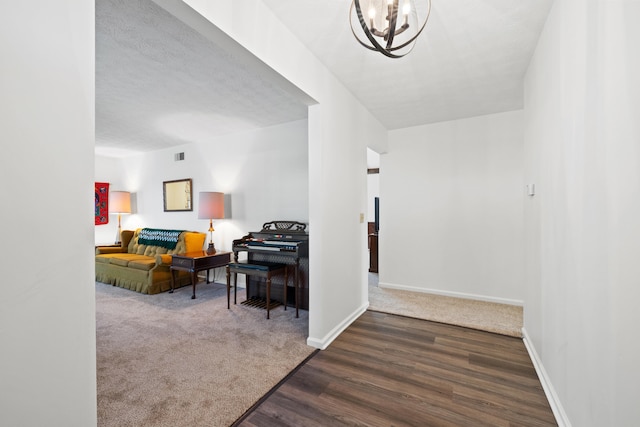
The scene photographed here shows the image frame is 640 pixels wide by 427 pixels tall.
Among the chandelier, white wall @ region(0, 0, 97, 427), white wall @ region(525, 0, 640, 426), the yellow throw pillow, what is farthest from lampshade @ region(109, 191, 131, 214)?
white wall @ region(525, 0, 640, 426)

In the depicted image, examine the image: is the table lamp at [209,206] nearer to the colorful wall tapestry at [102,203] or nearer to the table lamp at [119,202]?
the table lamp at [119,202]

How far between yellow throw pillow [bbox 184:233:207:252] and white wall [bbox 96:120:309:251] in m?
0.30

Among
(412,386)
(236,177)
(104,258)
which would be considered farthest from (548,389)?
(104,258)

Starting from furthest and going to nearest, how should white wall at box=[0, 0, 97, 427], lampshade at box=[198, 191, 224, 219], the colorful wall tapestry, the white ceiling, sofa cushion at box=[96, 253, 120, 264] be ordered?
the colorful wall tapestry, sofa cushion at box=[96, 253, 120, 264], lampshade at box=[198, 191, 224, 219], the white ceiling, white wall at box=[0, 0, 97, 427]

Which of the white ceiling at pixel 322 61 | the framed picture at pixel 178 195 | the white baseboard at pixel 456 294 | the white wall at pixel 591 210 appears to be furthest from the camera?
the framed picture at pixel 178 195

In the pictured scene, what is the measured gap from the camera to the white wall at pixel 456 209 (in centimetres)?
358

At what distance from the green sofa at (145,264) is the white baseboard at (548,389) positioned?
14.6 ft

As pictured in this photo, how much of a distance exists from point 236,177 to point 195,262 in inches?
60.9

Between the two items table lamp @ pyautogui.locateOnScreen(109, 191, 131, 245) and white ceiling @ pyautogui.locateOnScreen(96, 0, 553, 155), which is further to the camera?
table lamp @ pyautogui.locateOnScreen(109, 191, 131, 245)

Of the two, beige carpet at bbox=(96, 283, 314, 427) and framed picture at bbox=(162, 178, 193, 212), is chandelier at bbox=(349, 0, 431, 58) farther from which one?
framed picture at bbox=(162, 178, 193, 212)

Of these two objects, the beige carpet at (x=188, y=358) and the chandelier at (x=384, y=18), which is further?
the beige carpet at (x=188, y=358)

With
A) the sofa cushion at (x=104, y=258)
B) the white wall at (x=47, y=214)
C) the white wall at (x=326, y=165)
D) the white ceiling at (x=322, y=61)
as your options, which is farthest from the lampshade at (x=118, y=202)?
the white wall at (x=47, y=214)

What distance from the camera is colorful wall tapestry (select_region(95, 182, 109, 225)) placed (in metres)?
5.70

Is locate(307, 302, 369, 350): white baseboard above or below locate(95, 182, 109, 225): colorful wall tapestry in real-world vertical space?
below
